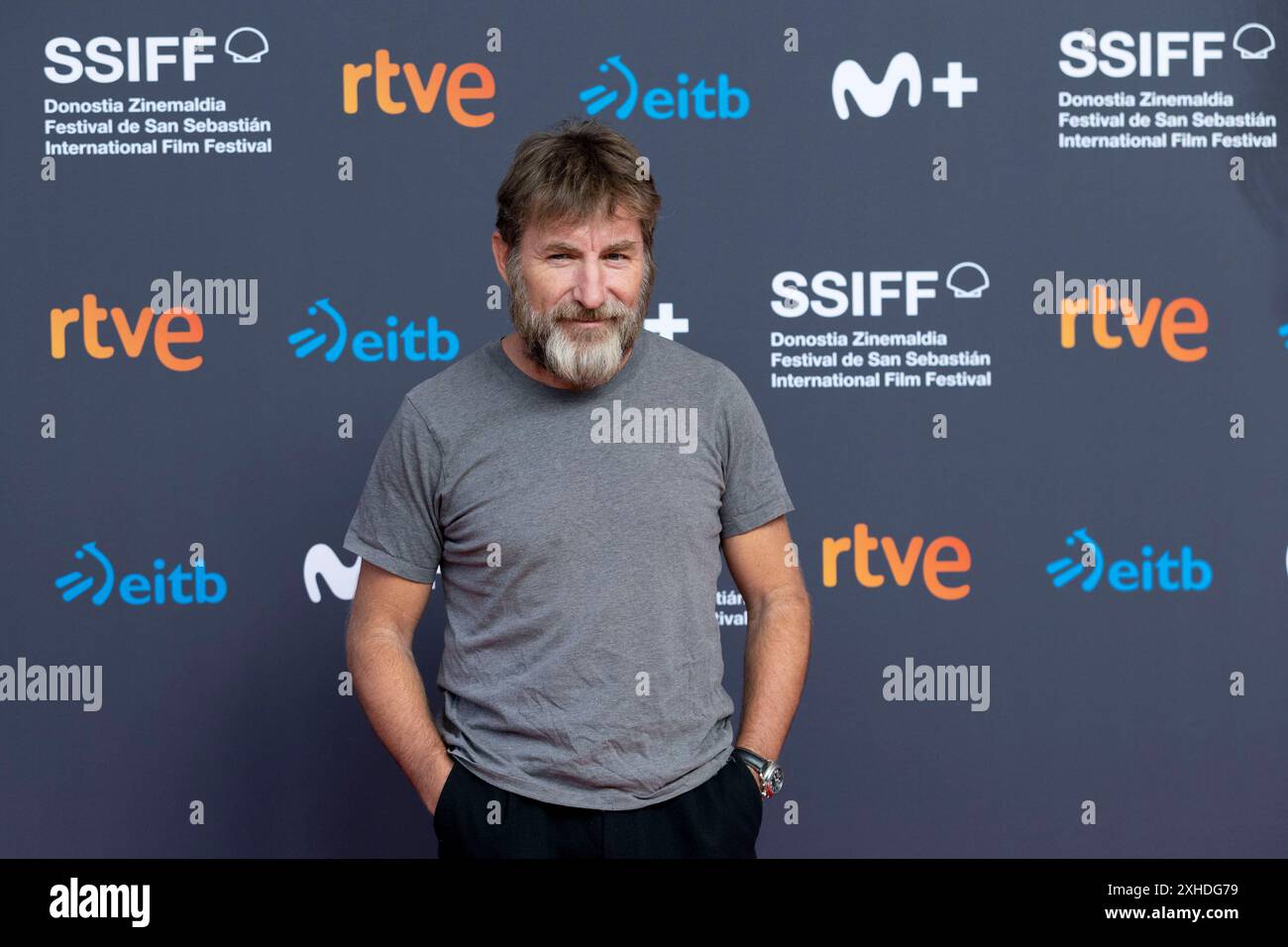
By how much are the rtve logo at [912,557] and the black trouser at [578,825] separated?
3.60 feet

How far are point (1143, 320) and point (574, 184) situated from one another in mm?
1565

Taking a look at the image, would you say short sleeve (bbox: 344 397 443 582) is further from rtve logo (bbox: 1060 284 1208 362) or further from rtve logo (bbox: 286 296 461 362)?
rtve logo (bbox: 1060 284 1208 362)

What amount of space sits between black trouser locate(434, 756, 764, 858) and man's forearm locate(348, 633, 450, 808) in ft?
0.23

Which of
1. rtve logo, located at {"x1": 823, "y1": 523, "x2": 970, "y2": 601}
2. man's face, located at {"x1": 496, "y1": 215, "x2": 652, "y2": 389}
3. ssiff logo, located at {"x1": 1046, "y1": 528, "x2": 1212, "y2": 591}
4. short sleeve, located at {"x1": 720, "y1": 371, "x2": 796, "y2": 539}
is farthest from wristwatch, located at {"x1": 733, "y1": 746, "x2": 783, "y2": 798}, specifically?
ssiff logo, located at {"x1": 1046, "y1": 528, "x2": 1212, "y2": 591}

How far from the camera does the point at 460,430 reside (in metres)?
1.71

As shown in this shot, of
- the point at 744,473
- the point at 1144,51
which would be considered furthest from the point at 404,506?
the point at 1144,51

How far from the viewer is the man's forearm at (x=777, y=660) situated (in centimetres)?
184

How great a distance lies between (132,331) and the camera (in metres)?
2.74

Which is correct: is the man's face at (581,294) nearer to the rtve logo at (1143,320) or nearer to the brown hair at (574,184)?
the brown hair at (574,184)

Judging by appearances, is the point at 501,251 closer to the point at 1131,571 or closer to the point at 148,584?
the point at 148,584

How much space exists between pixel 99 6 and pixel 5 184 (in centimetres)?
46

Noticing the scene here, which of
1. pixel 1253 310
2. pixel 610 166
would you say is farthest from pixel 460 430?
pixel 1253 310

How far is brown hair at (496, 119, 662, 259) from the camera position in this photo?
1.70m

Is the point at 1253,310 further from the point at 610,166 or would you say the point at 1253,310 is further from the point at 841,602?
the point at 610,166
